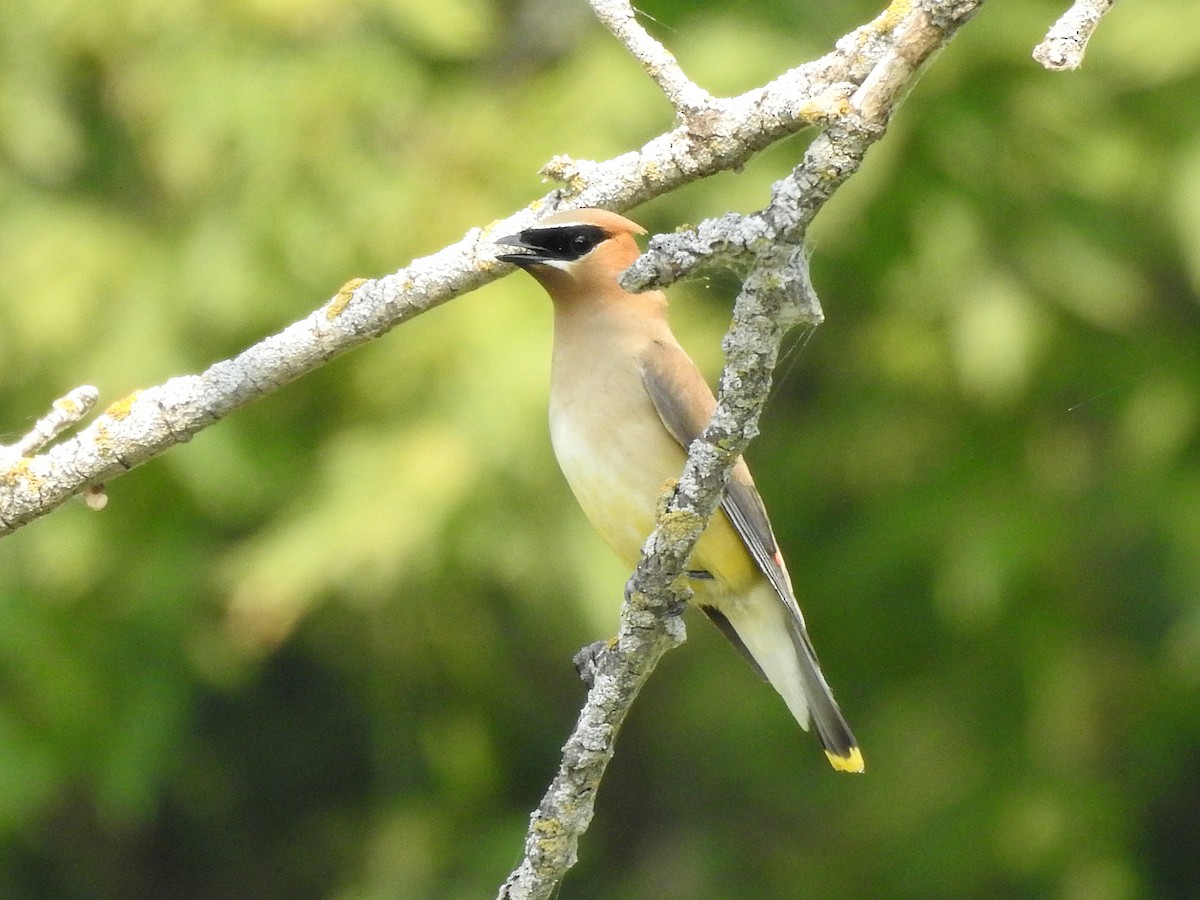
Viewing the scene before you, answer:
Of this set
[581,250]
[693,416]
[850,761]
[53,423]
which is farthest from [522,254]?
[850,761]

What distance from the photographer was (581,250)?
420cm

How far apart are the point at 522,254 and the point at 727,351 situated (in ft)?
3.60

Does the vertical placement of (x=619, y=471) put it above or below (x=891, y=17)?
below

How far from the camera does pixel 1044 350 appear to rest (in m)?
7.05

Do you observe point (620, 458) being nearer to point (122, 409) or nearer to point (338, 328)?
point (338, 328)

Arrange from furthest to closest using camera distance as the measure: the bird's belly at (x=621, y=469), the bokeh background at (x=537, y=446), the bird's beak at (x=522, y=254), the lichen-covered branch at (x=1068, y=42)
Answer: the bokeh background at (x=537, y=446), the bird's belly at (x=621, y=469), the bird's beak at (x=522, y=254), the lichen-covered branch at (x=1068, y=42)

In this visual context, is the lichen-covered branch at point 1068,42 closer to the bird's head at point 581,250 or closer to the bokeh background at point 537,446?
the bird's head at point 581,250

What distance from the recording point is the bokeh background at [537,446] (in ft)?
21.3

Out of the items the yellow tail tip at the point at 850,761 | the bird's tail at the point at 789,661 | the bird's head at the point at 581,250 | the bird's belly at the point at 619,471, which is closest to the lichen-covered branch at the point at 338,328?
the bird's head at the point at 581,250

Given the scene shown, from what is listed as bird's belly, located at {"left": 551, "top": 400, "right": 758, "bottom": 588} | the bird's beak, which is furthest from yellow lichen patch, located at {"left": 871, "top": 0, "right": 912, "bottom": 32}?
bird's belly, located at {"left": 551, "top": 400, "right": 758, "bottom": 588}

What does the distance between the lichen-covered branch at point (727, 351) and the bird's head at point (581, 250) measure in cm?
91

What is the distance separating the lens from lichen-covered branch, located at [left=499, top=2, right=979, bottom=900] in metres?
2.52

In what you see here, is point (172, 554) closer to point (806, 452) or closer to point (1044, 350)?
point (806, 452)

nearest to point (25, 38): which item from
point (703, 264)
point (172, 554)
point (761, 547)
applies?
point (172, 554)
